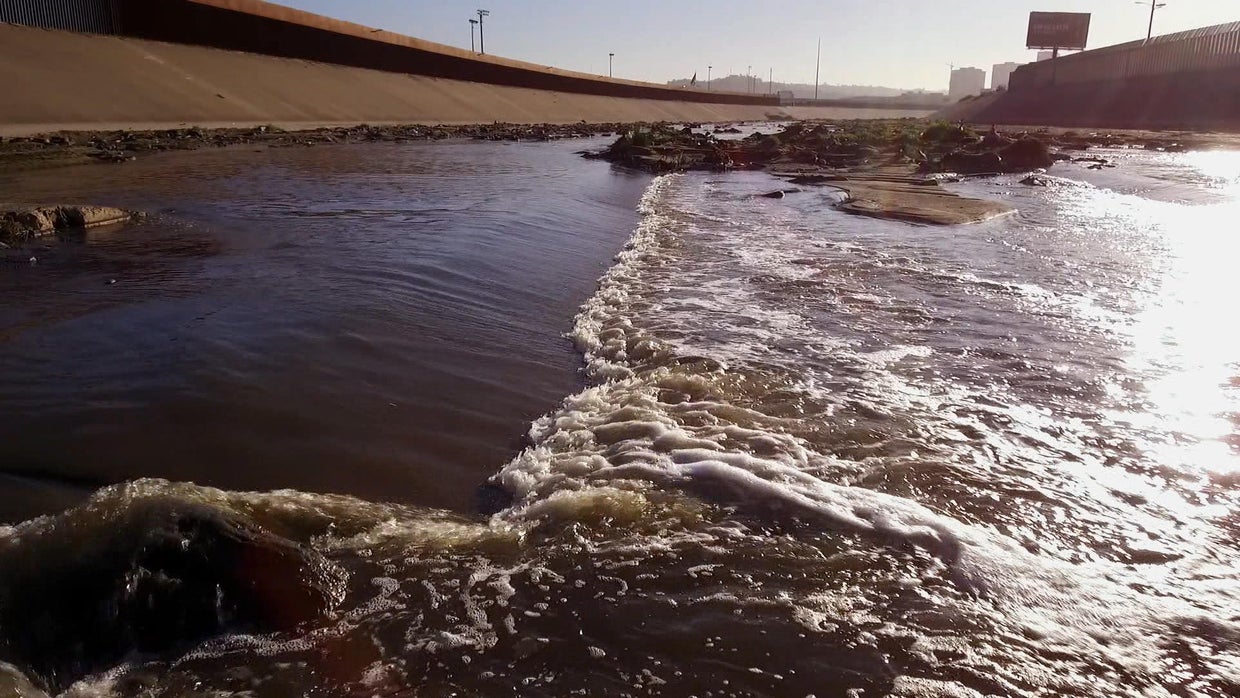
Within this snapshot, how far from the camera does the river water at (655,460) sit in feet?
7.38

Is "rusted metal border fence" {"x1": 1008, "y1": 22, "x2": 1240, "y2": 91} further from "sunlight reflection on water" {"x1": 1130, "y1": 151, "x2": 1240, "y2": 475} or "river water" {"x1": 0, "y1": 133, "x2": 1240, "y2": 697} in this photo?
"river water" {"x1": 0, "y1": 133, "x2": 1240, "y2": 697}

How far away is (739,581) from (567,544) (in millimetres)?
624

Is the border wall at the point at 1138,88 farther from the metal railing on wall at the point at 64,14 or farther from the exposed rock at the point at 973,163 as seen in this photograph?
the metal railing on wall at the point at 64,14

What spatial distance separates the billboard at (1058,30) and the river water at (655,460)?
6753 cm

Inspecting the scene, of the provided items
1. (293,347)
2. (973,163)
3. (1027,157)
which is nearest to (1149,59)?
(1027,157)

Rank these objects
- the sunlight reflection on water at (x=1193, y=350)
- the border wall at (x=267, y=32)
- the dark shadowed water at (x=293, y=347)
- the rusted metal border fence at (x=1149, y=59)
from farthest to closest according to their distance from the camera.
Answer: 1. the rusted metal border fence at (x=1149, y=59)
2. the border wall at (x=267, y=32)
3. the sunlight reflection on water at (x=1193, y=350)
4. the dark shadowed water at (x=293, y=347)

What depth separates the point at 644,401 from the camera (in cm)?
418

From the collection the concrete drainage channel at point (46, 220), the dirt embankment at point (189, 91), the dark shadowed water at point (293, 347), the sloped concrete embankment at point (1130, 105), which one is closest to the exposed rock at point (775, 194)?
the dark shadowed water at point (293, 347)

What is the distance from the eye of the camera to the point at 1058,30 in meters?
63.3

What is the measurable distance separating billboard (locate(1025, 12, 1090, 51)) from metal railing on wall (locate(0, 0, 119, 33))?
63865 mm

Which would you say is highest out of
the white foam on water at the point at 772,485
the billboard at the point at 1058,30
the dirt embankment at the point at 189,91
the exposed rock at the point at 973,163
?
the billboard at the point at 1058,30

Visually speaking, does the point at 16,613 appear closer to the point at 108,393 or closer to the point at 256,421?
the point at 256,421

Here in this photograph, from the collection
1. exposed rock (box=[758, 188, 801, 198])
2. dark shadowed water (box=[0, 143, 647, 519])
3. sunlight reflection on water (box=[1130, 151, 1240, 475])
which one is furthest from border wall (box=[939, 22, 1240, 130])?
dark shadowed water (box=[0, 143, 647, 519])

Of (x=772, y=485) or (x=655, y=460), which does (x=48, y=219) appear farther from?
(x=772, y=485)
